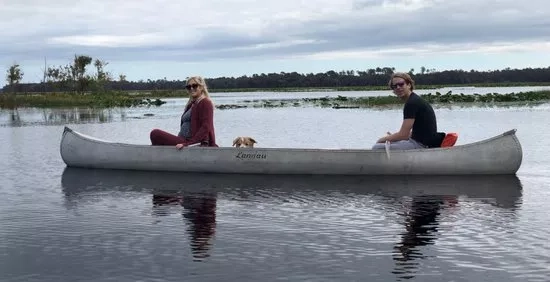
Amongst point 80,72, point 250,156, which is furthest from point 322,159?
point 80,72

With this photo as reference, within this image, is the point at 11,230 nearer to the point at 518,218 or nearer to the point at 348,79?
the point at 518,218

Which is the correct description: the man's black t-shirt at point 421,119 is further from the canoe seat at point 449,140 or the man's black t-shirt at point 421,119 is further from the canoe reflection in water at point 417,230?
the canoe reflection in water at point 417,230

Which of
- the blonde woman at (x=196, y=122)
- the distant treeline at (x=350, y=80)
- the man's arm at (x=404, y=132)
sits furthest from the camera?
the distant treeline at (x=350, y=80)

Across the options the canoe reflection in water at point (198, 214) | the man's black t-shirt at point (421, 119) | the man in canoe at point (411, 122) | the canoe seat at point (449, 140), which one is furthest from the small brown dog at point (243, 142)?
the canoe seat at point (449, 140)

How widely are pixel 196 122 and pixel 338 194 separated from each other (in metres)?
3.42

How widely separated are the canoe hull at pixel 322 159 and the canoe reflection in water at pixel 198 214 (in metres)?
2.16

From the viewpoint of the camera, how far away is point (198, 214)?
30.5 feet

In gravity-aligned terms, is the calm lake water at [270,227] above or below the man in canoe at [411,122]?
below

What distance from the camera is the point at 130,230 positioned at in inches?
326

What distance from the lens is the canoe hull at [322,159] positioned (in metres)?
12.3

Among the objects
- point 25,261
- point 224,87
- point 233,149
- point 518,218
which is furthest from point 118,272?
point 224,87

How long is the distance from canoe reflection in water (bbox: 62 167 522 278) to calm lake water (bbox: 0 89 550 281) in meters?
0.02

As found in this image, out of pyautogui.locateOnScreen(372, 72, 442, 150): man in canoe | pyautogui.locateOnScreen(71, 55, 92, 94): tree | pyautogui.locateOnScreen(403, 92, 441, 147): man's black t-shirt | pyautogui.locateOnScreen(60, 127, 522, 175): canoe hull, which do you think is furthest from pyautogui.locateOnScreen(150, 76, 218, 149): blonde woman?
pyautogui.locateOnScreen(71, 55, 92, 94): tree

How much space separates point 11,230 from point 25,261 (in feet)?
5.23
